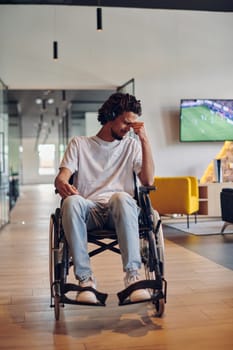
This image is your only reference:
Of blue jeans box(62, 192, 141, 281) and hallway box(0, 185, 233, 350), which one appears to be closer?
hallway box(0, 185, 233, 350)

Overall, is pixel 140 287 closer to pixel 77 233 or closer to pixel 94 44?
pixel 77 233

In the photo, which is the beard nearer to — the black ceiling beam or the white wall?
→ the black ceiling beam

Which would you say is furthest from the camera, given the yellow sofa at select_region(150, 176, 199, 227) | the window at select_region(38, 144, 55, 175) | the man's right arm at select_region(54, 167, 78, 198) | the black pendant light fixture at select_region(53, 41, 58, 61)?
the window at select_region(38, 144, 55, 175)

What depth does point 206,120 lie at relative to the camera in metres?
6.86

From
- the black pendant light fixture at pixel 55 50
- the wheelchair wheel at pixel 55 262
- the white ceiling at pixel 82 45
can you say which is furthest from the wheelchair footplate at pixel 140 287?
the white ceiling at pixel 82 45

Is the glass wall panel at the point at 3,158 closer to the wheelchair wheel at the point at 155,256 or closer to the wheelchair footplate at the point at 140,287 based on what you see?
the wheelchair wheel at the point at 155,256

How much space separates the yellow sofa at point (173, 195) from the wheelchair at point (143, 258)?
3.28m

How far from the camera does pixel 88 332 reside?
2.19 m

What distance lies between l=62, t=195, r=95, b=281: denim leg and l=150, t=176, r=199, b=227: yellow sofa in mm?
3542

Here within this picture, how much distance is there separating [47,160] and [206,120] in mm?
17013

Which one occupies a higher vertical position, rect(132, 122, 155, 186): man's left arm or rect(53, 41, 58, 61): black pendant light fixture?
rect(53, 41, 58, 61): black pendant light fixture

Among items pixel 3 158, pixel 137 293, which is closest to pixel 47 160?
pixel 3 158

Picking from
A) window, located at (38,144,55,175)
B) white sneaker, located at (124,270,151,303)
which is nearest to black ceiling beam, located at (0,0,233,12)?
white sneaker, located at (124,270,151,303)

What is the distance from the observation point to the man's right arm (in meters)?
2.37
